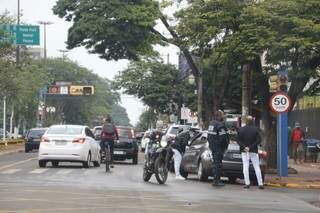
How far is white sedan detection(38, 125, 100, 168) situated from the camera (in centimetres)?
2505

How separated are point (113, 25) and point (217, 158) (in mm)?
21980

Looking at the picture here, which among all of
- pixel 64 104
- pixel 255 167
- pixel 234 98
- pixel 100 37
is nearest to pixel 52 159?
pixel 255 167

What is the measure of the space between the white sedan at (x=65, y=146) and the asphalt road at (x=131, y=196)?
4035 mm

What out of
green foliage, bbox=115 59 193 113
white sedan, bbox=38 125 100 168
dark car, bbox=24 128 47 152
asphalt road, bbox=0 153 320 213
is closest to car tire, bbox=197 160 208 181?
asphalt road, bbox=0 153 320 213

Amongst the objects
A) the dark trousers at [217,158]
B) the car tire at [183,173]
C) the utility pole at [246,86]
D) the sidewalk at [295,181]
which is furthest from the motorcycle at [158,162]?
the utility pole at [246,86]

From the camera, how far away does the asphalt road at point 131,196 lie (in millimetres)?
13078

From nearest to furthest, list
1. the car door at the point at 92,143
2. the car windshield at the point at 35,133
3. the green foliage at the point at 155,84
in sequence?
the car door at the point at 92,143
the car windshield at the point at 35,133
the green foliage at the point at 155,84

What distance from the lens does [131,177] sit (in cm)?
2141

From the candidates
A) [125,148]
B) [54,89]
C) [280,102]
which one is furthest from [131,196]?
[54,89]

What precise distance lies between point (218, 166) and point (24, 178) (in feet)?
16.7

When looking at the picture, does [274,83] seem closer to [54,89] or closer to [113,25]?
[113,25]

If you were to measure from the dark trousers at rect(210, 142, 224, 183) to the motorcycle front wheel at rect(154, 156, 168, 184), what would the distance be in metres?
1.29

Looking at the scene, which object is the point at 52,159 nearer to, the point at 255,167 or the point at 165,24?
the point at 255,167

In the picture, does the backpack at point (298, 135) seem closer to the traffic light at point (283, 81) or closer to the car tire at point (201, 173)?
the traffic light at point (283, 81)
